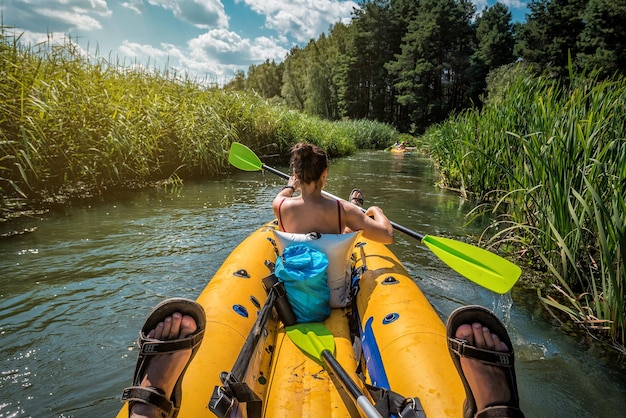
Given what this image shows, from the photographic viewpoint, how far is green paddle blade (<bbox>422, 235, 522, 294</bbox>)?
2.20 m

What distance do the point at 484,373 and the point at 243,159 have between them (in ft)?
13.6

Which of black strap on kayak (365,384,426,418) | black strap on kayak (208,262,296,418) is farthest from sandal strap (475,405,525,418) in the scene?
black strap on kayak (208,262,296,418)

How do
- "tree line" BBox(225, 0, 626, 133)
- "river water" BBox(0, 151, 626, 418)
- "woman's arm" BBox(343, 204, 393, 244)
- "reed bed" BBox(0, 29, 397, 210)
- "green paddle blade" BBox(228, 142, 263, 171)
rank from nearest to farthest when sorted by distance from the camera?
"river water" BBox(0, 151, 626, 418) → "woman's arm" BBox(343, 204, 393, 244) → "reed bed" BBox(0, 29, 397, 210) → "green paddle blade" BBox(228, 142, 263, 171) → "tree line" BBox(225, 0, 626, 133)

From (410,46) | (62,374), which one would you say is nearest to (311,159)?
(62,374)

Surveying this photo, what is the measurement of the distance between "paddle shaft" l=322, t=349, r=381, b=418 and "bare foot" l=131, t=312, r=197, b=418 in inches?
23.3

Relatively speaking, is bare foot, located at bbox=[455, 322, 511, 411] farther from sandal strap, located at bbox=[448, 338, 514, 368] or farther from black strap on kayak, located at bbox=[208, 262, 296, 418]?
black strap on kayak, located at bbox=[208, 262, 296, 418]

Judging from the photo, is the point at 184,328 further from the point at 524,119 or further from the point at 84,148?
the point at 84,148

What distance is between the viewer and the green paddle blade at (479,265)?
220 cm

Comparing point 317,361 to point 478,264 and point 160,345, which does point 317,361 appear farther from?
point 478,264

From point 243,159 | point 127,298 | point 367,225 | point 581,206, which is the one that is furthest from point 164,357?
point 243,159

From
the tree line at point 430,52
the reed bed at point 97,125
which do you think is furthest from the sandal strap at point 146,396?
the tree line at point 430,52

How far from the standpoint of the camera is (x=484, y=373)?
1.16 metres

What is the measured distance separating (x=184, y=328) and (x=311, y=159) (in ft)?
3.96

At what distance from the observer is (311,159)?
2.14 meters
